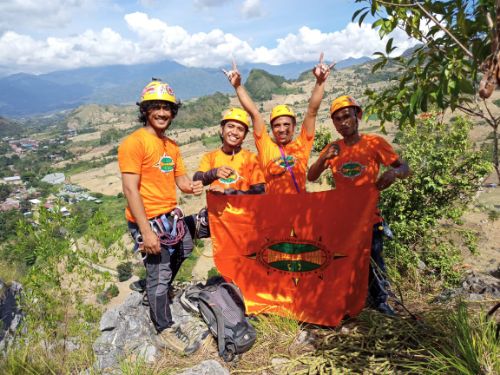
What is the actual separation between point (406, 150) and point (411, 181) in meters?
0.60

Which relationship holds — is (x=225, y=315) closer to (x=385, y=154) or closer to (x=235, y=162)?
(x=235, y=162)

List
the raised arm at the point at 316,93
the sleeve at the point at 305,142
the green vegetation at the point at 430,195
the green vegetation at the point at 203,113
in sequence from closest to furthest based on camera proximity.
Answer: the raised arm at the point at 316,93 → the sleeve at the point at 305,142 → the green vegetation at the point at 430,195 → the green vegetation at the point at 203,113

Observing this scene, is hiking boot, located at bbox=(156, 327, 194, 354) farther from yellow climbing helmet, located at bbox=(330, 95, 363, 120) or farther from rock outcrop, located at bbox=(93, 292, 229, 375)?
yellow climbing helmet, located at bbox=(330, 95, 363, 120)

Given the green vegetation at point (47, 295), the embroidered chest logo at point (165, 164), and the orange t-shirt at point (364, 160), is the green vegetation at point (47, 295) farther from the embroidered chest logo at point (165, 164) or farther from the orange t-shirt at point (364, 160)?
the orange t-shirt at point (364, 160)

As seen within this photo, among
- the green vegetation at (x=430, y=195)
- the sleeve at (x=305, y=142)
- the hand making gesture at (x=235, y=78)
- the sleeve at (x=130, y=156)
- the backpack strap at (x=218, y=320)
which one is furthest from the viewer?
the green vegetation at (x=430, y=195)

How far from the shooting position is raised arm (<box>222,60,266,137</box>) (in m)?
4.16

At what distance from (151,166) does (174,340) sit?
6.24 feet

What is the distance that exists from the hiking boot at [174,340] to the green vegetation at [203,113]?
148 metres

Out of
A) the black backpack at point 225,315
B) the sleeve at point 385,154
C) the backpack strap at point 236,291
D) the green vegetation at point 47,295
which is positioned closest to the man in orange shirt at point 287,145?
the sleeve at point 385,154

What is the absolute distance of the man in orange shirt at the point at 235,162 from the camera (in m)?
4.07

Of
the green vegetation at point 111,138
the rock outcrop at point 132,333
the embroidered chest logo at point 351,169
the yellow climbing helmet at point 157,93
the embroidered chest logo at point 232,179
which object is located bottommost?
the green vegetation at point 111,138

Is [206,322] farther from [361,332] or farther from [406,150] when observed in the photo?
[406,150]

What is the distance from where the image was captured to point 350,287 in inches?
146

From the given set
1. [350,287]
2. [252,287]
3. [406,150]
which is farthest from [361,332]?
[406,150]
